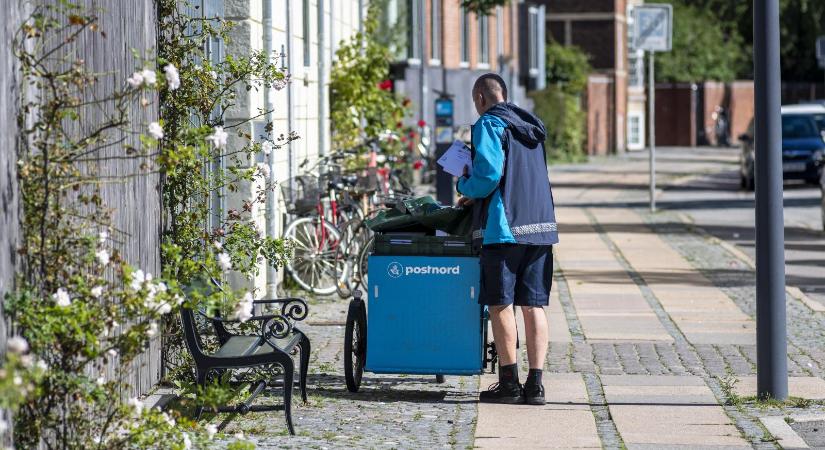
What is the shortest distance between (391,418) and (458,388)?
3.14ft

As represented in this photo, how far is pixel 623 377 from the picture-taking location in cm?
862

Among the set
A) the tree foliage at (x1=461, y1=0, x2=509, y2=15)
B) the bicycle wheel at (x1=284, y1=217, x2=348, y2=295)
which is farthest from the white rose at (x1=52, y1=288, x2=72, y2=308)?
the tree foliage at (x1=461, y1=0, x2=509, y2=15)

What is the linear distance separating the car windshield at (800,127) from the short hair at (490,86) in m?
23.1

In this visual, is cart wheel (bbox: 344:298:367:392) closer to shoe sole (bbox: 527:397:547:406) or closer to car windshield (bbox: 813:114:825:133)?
shoe sole (bbox: 527:397:547:406)

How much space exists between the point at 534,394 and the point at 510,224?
2.96 feet

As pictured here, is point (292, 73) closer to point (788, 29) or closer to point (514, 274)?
point (514, 274)

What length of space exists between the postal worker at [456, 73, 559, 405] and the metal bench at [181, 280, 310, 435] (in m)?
1.03

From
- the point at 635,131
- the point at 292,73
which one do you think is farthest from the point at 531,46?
the point at 292,73

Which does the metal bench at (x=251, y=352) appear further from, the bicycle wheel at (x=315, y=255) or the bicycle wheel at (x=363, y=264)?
the bicycle wheel at (x=315, y=255)

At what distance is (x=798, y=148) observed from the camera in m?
29.1

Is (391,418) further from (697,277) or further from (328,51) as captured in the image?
Answer: (328,51)

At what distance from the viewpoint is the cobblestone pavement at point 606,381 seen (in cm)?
701

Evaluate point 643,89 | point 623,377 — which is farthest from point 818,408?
point 643,89

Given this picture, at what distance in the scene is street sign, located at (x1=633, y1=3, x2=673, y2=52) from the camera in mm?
21359
